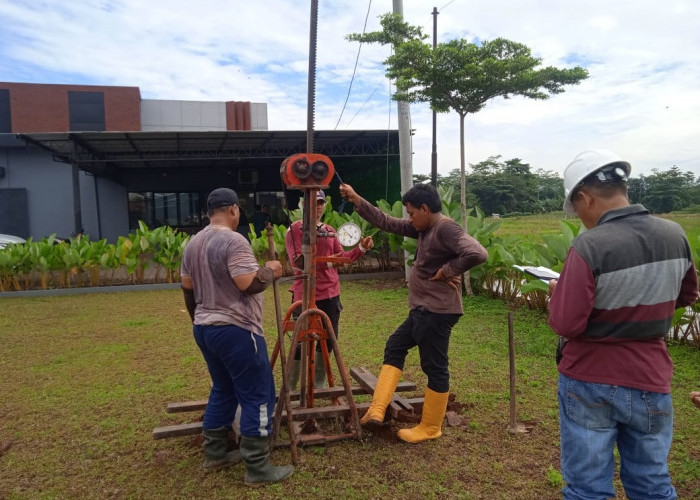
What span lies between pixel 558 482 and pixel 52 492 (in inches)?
113

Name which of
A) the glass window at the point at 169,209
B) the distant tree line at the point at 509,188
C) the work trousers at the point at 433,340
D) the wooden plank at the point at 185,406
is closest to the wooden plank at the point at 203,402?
the wooden plank at the point at 185,406

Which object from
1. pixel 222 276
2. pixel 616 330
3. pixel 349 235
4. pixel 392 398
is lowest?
pixel 392 398

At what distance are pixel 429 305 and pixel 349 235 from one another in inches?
31.0

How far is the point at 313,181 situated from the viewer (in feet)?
11.2

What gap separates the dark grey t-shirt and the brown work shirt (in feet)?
3.16

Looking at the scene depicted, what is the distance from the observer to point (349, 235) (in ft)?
12.8

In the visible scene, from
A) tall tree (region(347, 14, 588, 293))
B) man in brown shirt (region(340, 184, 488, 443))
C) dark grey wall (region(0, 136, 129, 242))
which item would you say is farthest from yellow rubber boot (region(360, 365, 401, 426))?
dark grey wall (region(0, 136, 129, 242))

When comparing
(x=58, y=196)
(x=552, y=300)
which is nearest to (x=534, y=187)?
(x=58, y=196)

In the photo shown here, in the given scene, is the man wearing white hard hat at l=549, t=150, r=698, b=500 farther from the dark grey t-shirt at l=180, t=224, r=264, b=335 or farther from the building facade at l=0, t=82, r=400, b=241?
the building facade at l=0, t=82, r=400, b=241

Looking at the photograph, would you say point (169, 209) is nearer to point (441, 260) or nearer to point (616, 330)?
point (441, 260)

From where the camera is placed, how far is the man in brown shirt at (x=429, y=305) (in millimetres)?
3492

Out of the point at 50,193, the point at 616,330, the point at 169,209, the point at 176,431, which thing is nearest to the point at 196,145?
the point at 169,209

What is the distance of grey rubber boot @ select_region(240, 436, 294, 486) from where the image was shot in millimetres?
3129

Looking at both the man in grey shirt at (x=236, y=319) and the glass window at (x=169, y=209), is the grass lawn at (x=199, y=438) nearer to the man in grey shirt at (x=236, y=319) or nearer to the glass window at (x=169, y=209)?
the man in grey shirt at (x=236, y=319)
